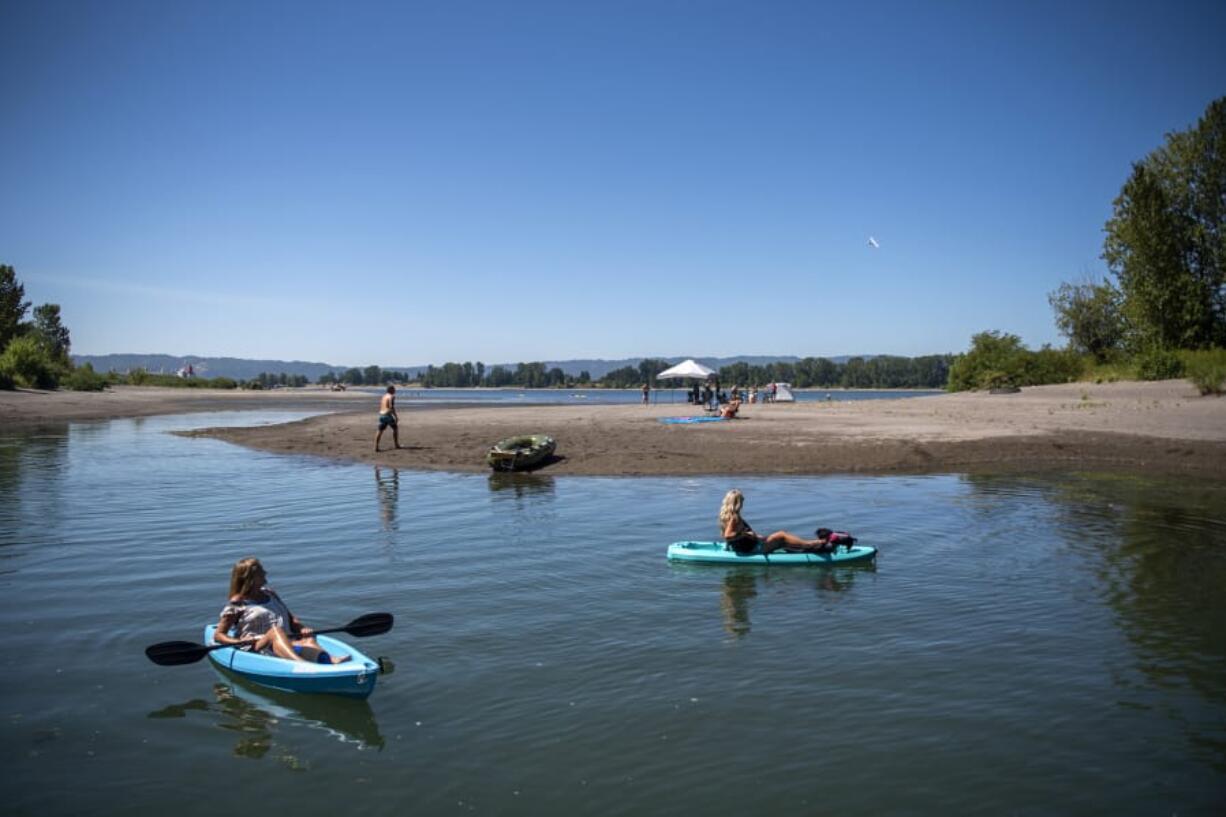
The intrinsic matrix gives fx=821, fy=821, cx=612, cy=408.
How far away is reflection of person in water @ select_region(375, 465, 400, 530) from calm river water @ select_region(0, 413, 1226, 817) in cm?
40

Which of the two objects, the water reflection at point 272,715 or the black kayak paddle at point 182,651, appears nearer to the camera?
the water reflection at point 272,715

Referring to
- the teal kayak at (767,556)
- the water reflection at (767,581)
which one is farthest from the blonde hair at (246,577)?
the teal kayak at (767,556)

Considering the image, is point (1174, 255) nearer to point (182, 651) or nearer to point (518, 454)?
point (518, 454)

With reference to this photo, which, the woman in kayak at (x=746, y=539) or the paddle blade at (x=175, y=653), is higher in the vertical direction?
the woman in kayak at (x=746, y=539)

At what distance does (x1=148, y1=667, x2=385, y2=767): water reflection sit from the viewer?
743 centimetres

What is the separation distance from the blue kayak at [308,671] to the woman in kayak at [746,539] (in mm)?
6886

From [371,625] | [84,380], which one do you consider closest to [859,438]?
[371,625]

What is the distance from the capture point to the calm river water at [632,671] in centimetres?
659

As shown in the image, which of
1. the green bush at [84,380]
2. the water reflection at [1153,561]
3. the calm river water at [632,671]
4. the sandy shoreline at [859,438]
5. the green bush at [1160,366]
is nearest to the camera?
the calm river water at [632,671]

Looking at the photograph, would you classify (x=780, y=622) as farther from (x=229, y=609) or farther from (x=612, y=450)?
(x=612, y=450)

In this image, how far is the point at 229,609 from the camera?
900cm

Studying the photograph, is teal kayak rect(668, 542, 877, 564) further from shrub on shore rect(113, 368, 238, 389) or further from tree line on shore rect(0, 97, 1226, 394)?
shrub on shore rect(113, 368, 238, 389)

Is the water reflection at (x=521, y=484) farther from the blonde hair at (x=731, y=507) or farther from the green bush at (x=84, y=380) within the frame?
the green bush at (x=84, y=380)

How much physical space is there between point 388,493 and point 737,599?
12.0m
